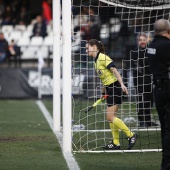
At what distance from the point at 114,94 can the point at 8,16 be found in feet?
56.8

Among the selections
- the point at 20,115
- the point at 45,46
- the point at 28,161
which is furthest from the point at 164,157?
the point at 45,46

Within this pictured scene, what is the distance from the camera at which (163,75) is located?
30.7 ft

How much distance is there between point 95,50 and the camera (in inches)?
485

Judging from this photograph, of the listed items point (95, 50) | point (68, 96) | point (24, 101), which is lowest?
point (24, 101)

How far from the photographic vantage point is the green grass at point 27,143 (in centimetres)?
1047

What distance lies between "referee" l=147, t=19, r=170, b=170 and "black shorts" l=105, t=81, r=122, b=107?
115 inches

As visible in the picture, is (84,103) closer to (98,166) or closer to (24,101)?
(24,101)

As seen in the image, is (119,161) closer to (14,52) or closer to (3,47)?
(3,47)

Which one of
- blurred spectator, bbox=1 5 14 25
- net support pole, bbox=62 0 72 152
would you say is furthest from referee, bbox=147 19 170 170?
blurred spectator, bbox=1 5 14 25

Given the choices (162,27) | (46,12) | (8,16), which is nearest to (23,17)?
(8,16)

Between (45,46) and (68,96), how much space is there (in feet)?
45.8

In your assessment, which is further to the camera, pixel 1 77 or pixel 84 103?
pixel 1 77

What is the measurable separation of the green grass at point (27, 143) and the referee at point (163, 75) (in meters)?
1.72

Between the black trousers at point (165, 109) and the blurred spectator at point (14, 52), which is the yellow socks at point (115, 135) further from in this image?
A: the blurred spectator at point (14, 52)
